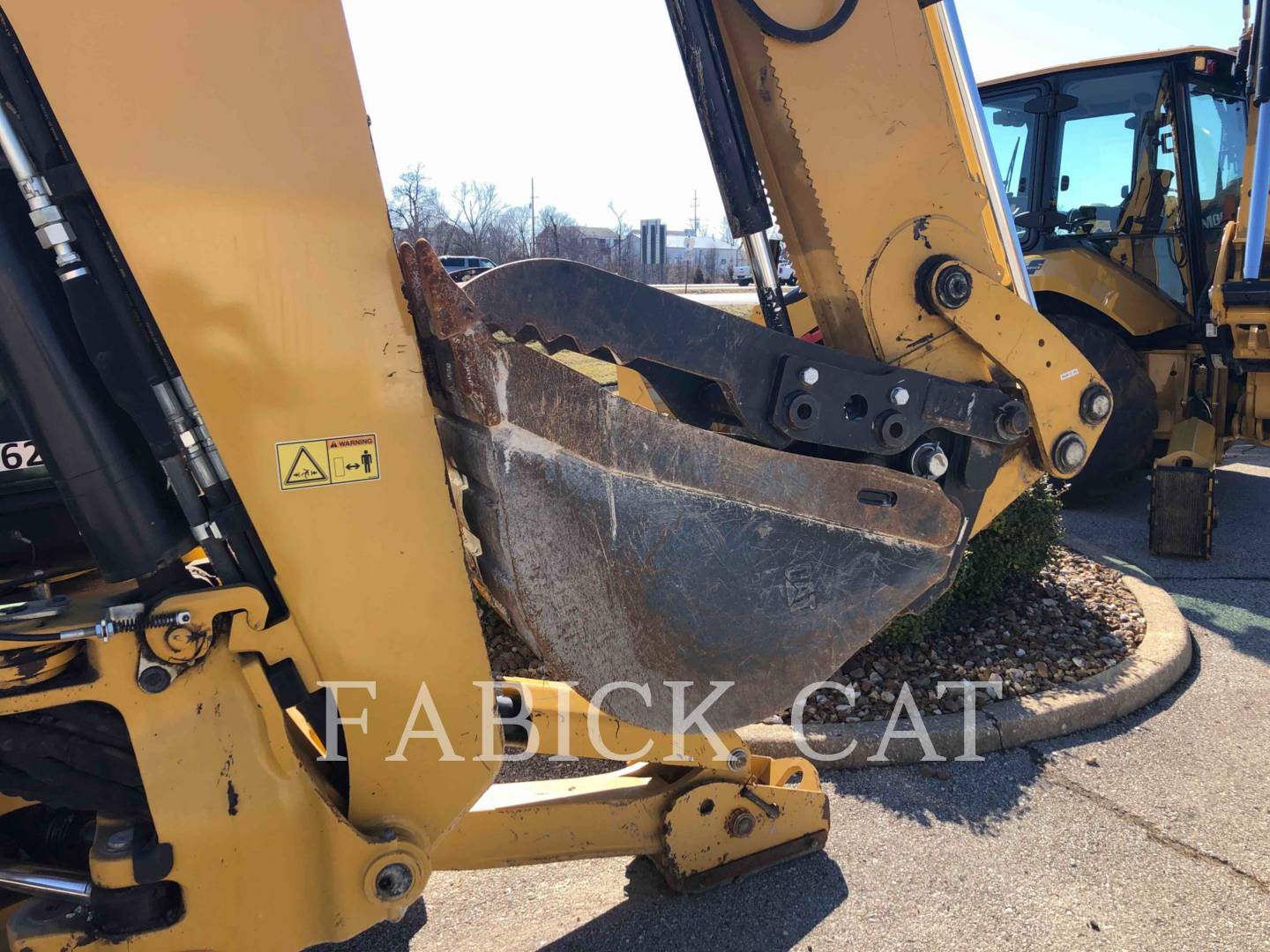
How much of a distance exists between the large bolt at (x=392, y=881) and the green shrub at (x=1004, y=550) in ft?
11.0

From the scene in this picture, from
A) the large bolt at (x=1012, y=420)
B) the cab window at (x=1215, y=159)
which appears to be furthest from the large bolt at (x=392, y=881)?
the cab window at (x=1215, y=159)

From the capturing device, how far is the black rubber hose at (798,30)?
196 cm

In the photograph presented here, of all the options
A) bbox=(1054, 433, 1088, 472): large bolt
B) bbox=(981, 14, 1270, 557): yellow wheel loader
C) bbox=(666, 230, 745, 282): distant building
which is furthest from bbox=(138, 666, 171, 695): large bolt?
bbox=(666, 230, 745, 282): distant building

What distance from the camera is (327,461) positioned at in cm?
173

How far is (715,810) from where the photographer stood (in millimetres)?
2807

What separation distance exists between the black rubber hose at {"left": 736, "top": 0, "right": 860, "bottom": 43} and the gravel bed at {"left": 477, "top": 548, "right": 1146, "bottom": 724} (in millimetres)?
2668

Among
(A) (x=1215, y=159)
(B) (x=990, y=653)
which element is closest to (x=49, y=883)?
(B) (x=990, y=653)

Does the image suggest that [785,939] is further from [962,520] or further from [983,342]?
[983,342]

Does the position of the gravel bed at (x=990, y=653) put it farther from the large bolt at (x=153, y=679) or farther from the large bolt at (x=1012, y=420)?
the large bolt at (x=153, y=679)

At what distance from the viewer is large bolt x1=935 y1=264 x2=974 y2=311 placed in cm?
217

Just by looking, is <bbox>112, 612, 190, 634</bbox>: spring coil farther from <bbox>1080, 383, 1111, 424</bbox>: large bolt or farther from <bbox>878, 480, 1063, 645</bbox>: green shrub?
<bbox>878, 480, 1063, 645</bbox>: green shrub

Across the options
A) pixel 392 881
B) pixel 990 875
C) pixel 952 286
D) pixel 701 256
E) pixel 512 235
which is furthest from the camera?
pixel 701 256

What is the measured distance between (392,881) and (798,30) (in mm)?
2155

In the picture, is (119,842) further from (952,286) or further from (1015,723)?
(1015,723)
